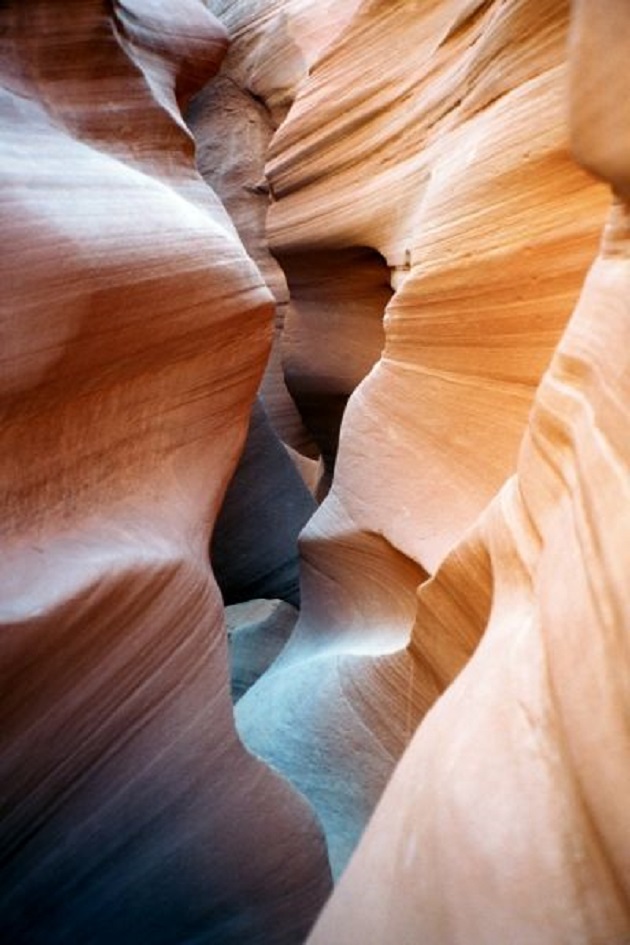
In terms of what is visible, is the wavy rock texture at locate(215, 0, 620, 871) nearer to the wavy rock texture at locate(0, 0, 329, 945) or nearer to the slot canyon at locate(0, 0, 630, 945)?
the slot canyon at locate(0, 0, 630, 945)

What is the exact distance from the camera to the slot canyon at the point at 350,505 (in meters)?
0.73

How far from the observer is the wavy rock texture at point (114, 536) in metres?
1.35

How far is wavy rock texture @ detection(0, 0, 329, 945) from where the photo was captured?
1.35m

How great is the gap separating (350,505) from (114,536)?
3.27ft

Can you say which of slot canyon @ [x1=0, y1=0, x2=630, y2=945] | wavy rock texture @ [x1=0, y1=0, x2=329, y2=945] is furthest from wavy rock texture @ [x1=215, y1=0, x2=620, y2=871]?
wavy rock texture @ [x1=0, y1=0, x2=329, y2=945]

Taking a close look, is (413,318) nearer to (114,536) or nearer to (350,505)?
(350,505)

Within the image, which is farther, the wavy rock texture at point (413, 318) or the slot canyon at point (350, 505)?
the wavy rock texture at point (413, 318)

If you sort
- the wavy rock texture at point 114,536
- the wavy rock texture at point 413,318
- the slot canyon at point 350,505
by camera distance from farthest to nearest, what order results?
the wavy rock texture at point 413,318 → the wavy rock texture at point 114,536 → the slot canyon at point 350,505

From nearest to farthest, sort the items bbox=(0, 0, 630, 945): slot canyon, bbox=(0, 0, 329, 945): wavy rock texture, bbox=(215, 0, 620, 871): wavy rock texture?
bbox=(0, 0, 630, 945): slot canyon
bbox=(0, 0, 329, 945): wavy rock texture
bbox=(215, 0, 620, 871): wavy rock texture

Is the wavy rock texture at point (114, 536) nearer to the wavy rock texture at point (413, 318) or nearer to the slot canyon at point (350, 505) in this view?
the slot canyon at point (350, 505)

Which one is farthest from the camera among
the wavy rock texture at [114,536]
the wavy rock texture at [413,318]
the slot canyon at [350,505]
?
the wavy rock texture at [413,318]

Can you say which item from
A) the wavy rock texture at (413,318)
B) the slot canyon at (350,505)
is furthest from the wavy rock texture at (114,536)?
the wavy rock texture at (413,318)

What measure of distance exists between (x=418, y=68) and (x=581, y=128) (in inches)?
70.0

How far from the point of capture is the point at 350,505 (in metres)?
2.37
